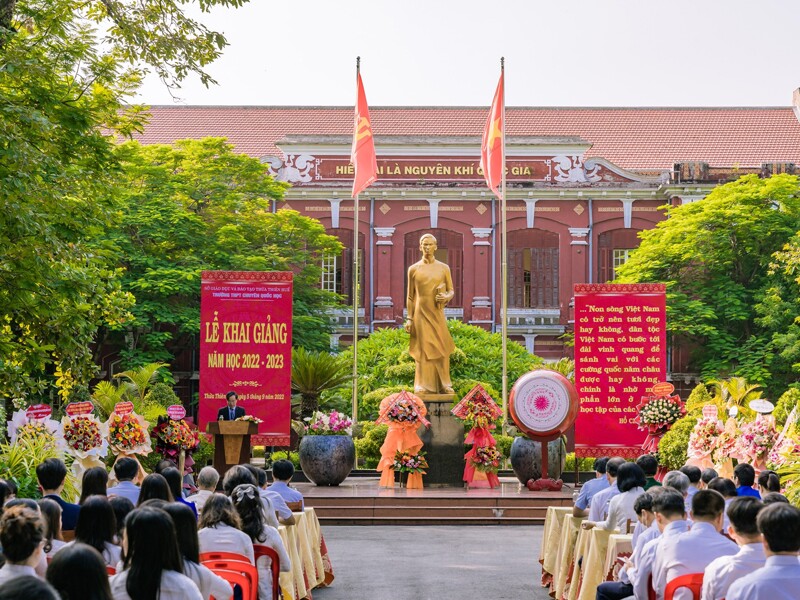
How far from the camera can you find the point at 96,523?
561 centimetres

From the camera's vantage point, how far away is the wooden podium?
650 inches

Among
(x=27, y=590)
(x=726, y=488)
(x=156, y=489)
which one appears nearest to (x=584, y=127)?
(x=726, y=488)

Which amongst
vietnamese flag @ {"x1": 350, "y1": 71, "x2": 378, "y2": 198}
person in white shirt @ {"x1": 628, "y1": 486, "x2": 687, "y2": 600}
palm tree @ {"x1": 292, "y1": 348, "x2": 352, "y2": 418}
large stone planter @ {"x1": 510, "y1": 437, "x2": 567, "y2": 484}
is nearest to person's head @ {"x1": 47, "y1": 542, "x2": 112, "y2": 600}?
person in white shirt @ {"x1": 628, "y1": 486, "x2": 687, "y2": 600}

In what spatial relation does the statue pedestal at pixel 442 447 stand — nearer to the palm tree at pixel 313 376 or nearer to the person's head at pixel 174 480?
the palm tree at pixel 313 376

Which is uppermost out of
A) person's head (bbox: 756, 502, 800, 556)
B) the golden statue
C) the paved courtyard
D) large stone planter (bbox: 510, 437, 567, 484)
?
the golden statue

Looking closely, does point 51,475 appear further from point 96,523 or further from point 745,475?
point 745,475

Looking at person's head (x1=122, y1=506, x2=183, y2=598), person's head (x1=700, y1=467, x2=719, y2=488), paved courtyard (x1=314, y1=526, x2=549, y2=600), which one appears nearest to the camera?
person's head (x1=122, y1=506, x2=183, y2=598)

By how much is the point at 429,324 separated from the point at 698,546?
12235 millimetres

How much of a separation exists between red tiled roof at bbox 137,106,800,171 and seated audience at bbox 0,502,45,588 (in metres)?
38.7

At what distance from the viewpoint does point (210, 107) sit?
46.6m

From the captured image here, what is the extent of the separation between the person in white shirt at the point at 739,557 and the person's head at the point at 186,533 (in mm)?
2354

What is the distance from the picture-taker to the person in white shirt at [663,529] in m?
6.51

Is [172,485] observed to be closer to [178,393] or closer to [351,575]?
[351,575]

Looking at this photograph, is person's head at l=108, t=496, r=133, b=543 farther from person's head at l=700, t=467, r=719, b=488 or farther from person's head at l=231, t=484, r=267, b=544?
person's head at l=700, t=467, r=719, b=488
